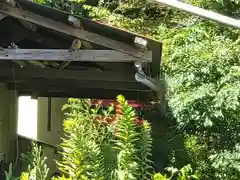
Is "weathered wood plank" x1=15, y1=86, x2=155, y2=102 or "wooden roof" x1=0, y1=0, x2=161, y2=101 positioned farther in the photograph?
"weathered wood plank" x1=15, y1=86, x2=155, y2=102

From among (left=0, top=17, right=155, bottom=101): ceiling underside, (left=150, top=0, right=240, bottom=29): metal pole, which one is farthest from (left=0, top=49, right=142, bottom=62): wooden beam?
(left=150, top=0, right=240, bottom=29): metal pole

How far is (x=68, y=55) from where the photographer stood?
521 cm

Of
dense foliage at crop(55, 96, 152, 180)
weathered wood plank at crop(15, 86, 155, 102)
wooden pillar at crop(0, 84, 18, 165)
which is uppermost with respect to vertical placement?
weathered wood plank at crop(15, 86, 155, 102)

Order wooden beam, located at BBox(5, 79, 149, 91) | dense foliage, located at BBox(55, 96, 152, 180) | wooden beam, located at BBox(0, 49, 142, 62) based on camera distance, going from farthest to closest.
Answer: wooden beam, located at BBox(5, 79, 149, 91), wooden beam, located at BBox(0, 49, 142, 62), dense foliage, located at BBox(55, 96, 152, 180)

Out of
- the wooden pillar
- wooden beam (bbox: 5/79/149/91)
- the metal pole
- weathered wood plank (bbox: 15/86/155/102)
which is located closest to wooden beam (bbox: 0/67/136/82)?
wooden beam (bbox: 5/79/149/91)

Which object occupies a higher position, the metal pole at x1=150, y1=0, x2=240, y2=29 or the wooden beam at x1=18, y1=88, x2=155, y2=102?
the metal pole at x1=150, y1=0, x2=240, y2=29

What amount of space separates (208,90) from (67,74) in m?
1.94

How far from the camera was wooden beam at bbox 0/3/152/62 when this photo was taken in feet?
16.6

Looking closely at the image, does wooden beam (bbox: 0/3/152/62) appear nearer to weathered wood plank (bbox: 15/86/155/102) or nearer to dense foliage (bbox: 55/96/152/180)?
dense foliage (bbox: 55/96/152/180)

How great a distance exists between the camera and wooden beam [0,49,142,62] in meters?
5.12

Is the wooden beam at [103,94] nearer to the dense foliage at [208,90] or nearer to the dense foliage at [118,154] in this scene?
the dense foliage at [208,90]

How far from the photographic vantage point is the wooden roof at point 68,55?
16.5 ft

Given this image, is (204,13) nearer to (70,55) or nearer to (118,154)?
(118,154)

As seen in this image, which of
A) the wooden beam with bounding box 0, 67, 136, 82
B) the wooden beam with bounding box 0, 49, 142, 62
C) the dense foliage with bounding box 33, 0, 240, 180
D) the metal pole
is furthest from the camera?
the wooden beam with bounding box 0, 67, 136, 82
